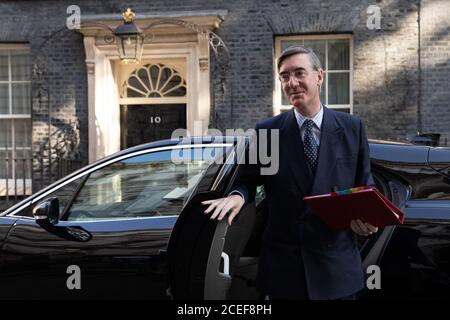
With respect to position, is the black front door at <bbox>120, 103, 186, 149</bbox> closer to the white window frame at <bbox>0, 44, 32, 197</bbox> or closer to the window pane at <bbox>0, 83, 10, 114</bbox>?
the white window frame at <bbox>0, 44, 32, 197</bbox>

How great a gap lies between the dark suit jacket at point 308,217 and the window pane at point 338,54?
800 centimetres

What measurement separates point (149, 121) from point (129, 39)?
6.21 feet

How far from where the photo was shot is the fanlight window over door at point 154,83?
11031mm

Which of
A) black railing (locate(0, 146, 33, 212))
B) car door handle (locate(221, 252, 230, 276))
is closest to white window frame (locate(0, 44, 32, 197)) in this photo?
black railing (locate(0, 146, 33, 212))

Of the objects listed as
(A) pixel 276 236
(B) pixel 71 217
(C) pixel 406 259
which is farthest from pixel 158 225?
(C) pixel 406 259

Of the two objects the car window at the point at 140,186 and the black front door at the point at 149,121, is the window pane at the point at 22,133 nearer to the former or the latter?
the black front door at the point at 149,121

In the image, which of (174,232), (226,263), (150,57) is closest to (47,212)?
(174,232)

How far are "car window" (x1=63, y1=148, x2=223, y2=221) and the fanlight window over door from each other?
693cm

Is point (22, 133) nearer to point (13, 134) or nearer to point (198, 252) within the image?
point (13, 134)

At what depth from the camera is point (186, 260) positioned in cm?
294

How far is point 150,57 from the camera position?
422 inches

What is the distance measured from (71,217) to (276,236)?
178cm

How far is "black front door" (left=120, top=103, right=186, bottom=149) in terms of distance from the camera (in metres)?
11.0

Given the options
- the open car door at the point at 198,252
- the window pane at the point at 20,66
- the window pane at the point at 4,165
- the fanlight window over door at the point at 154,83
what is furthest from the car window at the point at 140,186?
the window pane at the point at 20,66
